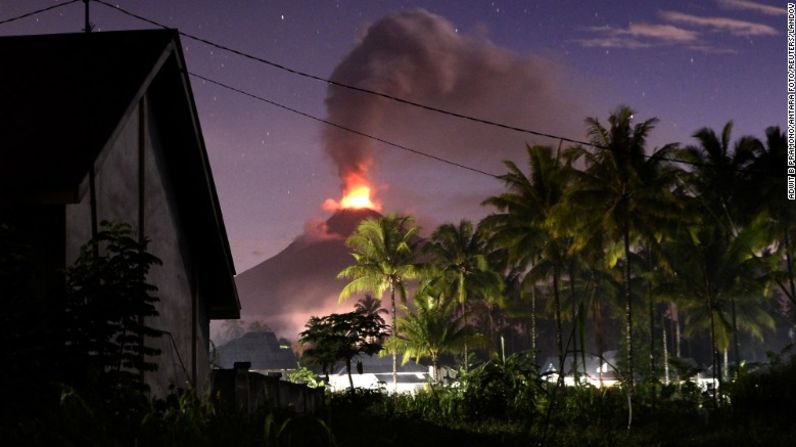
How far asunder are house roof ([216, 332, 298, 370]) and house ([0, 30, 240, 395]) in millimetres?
98785

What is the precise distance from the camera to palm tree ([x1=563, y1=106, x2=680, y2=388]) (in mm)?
44844

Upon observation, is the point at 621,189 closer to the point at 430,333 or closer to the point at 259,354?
the point at 430,333

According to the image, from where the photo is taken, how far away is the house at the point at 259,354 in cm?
11306

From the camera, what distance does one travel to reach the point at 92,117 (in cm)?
1007

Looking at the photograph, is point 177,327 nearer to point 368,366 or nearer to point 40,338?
point 40,338

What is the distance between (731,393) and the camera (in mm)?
22312

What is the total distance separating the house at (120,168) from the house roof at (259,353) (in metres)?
98.8

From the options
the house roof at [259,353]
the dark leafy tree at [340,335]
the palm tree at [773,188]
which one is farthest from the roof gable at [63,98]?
the house roof at [259,353]

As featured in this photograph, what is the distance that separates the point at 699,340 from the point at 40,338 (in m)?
115

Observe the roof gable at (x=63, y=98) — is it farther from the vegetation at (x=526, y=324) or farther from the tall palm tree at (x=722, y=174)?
the tall palm tree at (x=722, y=174)

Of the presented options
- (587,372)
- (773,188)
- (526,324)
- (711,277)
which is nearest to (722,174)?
(773,188)

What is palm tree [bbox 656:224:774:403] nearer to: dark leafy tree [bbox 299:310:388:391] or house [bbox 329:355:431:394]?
house [bbox 329:355:431:394]

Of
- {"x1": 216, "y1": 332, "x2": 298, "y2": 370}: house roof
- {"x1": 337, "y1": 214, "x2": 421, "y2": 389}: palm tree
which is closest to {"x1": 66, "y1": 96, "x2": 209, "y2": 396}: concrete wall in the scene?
{"x1": 337, "y1": 214, "x2": 421, "y2": 389}: palm tree

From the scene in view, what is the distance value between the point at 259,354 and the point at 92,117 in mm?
106576
